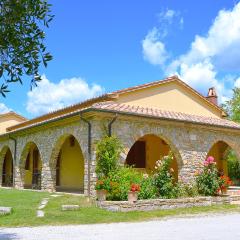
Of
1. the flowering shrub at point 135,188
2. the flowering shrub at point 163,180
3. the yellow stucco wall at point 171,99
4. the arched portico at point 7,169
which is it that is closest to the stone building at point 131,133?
the yellow stucco wall at point 171,99

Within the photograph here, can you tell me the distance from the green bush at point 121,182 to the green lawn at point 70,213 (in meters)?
0.79

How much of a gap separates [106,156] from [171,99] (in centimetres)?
697

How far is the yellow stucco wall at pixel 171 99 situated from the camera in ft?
60.0

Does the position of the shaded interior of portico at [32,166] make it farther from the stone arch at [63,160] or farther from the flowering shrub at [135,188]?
the flowering shrub at [135,188]

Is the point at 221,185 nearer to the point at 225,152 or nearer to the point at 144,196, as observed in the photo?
the point at 144,196

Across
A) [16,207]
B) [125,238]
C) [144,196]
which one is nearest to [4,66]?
[125,238]

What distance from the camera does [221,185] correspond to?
15242 mm

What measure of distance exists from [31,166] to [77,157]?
4720 millimetres

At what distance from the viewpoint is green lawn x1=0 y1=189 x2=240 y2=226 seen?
10.2 m

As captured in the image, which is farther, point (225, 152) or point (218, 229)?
point (225, 152)

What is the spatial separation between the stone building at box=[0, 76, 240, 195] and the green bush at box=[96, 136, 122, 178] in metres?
0.38

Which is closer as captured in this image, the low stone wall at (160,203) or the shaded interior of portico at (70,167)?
the low stone wall at (160,203)

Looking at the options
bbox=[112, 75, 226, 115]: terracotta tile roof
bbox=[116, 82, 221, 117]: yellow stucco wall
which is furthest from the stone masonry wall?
bbox=[112, 75, 226, 115]: terracotta tile roof

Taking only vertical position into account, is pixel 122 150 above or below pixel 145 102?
below
